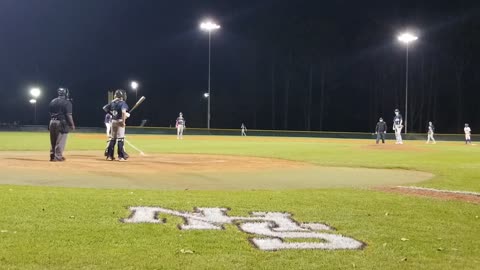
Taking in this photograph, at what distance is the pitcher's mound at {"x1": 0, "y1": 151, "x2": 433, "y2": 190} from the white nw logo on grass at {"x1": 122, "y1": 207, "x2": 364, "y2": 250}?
10.4 ft

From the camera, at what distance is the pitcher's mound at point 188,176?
11430 mm

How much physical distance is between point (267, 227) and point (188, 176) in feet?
21.6

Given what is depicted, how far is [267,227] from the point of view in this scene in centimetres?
689

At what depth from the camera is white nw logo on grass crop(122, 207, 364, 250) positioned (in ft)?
Answer: 19.6

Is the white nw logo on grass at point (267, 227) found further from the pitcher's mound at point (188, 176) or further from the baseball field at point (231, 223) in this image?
the pitcher's mound at point (188, 176)

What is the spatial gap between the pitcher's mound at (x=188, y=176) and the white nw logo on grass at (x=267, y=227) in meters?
3.18

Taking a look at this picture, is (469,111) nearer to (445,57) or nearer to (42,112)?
(445,57)

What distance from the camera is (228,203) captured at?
8.70 metres

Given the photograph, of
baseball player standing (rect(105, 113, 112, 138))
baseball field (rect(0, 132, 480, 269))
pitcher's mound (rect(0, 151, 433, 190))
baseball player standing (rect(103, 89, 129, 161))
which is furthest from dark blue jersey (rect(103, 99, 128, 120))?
baseball field (rect(0, 132, 480, 269))

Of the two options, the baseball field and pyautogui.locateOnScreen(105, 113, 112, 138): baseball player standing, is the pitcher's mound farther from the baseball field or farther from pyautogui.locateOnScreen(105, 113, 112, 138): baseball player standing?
pyautogui.locateOnScreen(105, 113, 112, 138): baseball player standing

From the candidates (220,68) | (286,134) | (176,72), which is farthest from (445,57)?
(176,72)

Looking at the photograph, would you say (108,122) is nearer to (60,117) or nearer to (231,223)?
(60,117)

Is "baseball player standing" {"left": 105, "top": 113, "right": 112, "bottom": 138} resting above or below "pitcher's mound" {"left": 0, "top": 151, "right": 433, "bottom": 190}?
above

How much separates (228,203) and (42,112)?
81.3m
